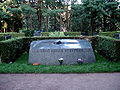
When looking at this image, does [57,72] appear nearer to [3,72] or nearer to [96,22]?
[3,72]

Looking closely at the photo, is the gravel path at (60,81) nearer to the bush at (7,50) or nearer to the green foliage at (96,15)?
the bush at (7,50)

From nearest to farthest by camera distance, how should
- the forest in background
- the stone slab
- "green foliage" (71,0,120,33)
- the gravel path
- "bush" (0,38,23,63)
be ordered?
1. the gravel path
2. "bush" (0,38,23,63)
3. the stone slab
4. "green foliage" (71,0,120,33)
5. the forest in background

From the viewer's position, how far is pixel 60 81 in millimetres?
4930

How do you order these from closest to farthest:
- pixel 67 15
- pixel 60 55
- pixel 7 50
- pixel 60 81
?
pixel 60 81 < pixel 7 50 < pixel 60 55 < pixel 67 15

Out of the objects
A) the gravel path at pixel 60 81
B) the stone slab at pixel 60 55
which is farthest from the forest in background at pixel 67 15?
the gravel path at pixel 60 81

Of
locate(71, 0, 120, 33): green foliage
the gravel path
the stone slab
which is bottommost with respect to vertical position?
the gravel path

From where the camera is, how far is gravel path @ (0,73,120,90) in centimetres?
439

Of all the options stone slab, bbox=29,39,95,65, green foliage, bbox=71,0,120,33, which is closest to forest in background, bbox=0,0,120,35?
green foliage, bbox=71,0,120,33

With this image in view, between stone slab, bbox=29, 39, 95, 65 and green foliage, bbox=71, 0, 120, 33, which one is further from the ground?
green foliage, bbox=71, 0, 120, 33

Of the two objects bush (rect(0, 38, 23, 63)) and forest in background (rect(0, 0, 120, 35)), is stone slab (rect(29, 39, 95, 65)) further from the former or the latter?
forest in background (rect(0, 0, 120, 35))

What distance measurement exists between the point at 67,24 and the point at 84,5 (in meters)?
4.67

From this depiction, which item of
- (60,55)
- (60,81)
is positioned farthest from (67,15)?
(60,81)

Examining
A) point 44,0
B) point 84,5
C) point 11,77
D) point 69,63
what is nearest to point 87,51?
point 69,63

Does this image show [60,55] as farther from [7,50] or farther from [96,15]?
[96,15]
